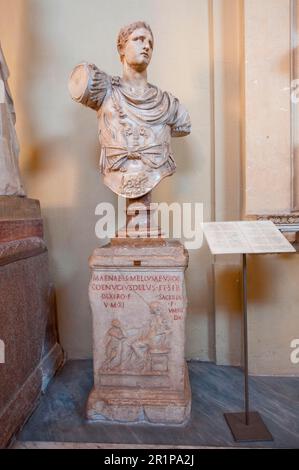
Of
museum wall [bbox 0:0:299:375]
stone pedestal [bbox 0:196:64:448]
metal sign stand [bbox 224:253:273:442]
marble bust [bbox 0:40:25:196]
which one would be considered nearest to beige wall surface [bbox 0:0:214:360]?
museum wall [bbox 0:0:299:375]

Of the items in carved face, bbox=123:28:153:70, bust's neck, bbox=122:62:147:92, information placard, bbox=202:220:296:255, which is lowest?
information placard, bbox=202:220:296:255

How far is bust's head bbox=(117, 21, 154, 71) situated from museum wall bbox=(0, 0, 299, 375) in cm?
82

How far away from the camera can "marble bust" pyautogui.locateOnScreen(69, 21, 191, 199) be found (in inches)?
84.5

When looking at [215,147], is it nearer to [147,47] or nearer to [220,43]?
[220,43]

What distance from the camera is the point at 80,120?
3.03m

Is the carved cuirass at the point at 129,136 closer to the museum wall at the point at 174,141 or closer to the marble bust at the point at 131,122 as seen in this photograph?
the marble bust at the point at 131,122

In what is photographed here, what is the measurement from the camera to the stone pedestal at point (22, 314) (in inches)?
75.0

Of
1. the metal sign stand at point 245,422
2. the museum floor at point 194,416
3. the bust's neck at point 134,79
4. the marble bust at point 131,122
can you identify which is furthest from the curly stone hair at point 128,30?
the museum floor at point 194,416

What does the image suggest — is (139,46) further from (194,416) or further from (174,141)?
(194,416)

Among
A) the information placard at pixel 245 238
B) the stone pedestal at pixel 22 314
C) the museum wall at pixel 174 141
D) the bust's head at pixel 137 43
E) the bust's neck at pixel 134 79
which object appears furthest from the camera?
the museum wall at pixel 174 141

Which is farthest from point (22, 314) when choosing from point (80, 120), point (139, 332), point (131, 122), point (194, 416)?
point (80, 120)

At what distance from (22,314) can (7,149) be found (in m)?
1.04

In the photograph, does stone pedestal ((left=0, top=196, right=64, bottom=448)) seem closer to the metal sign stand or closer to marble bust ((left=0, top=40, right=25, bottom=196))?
marble bust ((left=0, top=40, right=25, bottom=196))

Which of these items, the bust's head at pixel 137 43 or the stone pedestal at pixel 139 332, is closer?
the stone pedestal at pixel 139 332
